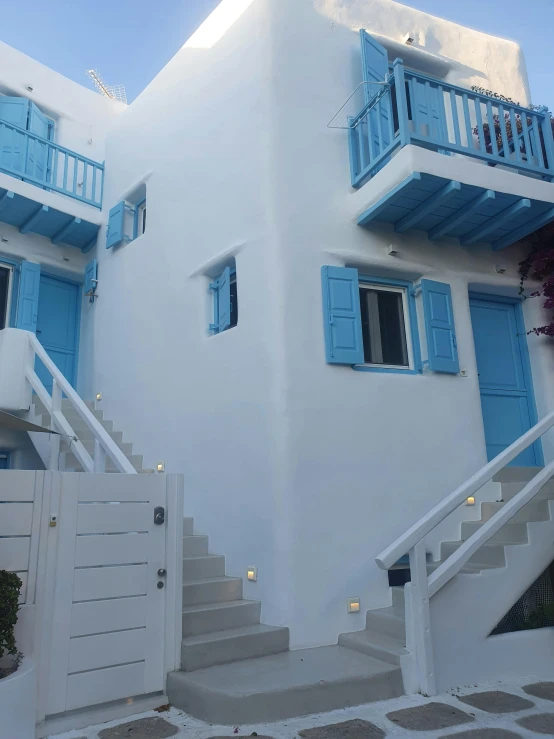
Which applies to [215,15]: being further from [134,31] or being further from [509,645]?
[509,645]

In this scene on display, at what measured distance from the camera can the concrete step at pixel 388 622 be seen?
465 cm

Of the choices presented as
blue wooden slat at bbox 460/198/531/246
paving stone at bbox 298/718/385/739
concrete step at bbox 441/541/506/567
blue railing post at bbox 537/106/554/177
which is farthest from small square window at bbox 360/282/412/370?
paving stone at bbox 298/718/385/739

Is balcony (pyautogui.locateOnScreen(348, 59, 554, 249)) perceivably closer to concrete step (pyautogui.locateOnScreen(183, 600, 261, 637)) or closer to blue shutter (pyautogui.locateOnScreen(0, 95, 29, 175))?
concrete step (pyautogui.locateOnScreen(183, 600, 261, 637))

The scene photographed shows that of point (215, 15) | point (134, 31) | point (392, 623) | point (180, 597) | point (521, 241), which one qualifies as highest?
point (134, 31)

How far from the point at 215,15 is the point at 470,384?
546cm

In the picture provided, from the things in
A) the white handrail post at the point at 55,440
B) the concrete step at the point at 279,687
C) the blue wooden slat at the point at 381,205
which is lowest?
the concrete step at the point at 279,687

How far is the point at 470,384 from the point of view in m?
6.21

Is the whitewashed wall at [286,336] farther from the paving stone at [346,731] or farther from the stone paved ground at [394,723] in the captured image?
the paving stone at [346,731]

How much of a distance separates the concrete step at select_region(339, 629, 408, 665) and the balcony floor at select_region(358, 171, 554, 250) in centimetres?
388

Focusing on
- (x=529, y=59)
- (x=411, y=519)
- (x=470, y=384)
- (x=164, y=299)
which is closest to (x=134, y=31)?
(x=164, y=299)

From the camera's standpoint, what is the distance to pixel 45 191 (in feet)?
26.3

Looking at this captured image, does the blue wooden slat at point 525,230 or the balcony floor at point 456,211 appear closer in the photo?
the balcony floor at point 456,211

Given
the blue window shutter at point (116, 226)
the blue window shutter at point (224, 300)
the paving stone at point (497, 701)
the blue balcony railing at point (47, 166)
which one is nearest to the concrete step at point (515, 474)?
the paving stone at point (497, 701)

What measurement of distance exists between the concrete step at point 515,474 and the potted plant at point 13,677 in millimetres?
4676
